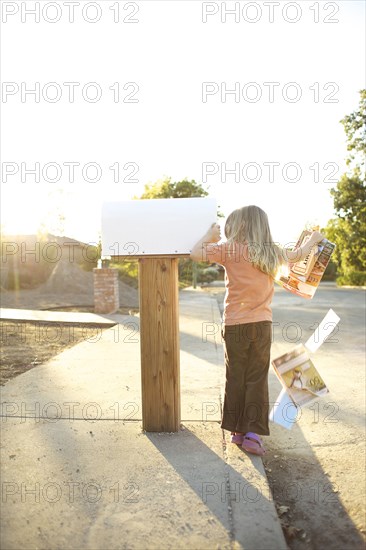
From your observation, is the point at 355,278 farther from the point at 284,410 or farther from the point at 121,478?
the point at 121,478

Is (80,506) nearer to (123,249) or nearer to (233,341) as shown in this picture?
(233,341)

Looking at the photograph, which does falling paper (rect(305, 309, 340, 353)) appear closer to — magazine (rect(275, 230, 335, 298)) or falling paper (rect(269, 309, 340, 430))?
falling paper (rect(269, 309, 340, 430))

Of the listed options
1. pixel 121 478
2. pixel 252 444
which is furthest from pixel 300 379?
pixel 121 478

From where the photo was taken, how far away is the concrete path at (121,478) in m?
2.07

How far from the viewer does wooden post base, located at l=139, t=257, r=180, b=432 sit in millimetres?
3164

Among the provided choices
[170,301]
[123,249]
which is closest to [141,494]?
[170,301]

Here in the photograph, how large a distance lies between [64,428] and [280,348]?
4.05 metres

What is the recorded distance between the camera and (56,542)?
2.02 metres

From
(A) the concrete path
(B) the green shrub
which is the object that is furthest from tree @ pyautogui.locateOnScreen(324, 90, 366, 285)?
(A) the concrete path

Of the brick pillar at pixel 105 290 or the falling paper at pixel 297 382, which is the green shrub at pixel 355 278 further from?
the falling paper at pixel 297 382

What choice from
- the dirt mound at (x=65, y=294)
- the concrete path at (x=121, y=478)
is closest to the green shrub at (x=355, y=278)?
the dirt mound at (x=65, y=294)

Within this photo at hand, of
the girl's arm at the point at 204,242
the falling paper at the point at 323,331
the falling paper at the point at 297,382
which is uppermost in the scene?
the girl's arm at the point at 204,242

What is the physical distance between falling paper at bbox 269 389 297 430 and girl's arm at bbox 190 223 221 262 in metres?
1.01

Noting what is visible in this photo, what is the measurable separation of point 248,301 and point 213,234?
1.49 ft
